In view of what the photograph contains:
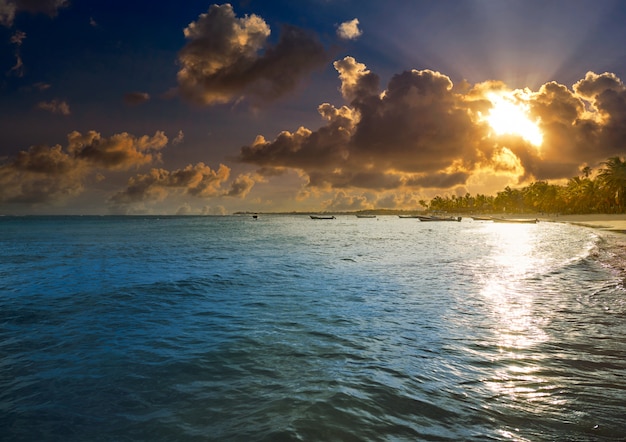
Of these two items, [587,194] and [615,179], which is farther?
[587,194]

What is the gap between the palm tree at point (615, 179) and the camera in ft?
328

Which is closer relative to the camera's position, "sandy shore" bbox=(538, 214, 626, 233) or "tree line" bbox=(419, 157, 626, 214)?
"sandy shore" bbox=(538, 214, 626, 233)

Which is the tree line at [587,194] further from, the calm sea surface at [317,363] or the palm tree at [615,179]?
the calm sea surface at [317,363]

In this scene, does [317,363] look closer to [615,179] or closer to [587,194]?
[615,179]

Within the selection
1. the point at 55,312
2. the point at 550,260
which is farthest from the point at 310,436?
the point at 550,260

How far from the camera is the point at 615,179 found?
333ft

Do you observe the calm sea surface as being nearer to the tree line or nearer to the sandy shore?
the sandy shore

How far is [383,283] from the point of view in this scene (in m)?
22.0

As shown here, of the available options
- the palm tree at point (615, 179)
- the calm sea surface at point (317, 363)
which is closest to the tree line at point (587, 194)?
the palm tree at point (615, 179)

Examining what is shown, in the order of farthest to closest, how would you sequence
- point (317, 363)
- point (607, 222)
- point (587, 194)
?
point (587, 194)
point (607, 222)
point (317, 363)

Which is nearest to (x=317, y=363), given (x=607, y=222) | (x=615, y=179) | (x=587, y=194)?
(x=607, y=222)

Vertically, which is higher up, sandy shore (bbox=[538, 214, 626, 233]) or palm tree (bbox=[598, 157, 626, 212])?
palm tree (bbox=[598, 157, 626, 212])

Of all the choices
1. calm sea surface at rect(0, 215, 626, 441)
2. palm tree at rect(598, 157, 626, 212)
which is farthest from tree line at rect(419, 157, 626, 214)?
calm sea surface at rect(0, 215, 626, 441)

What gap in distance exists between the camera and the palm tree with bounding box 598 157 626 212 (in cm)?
10006
